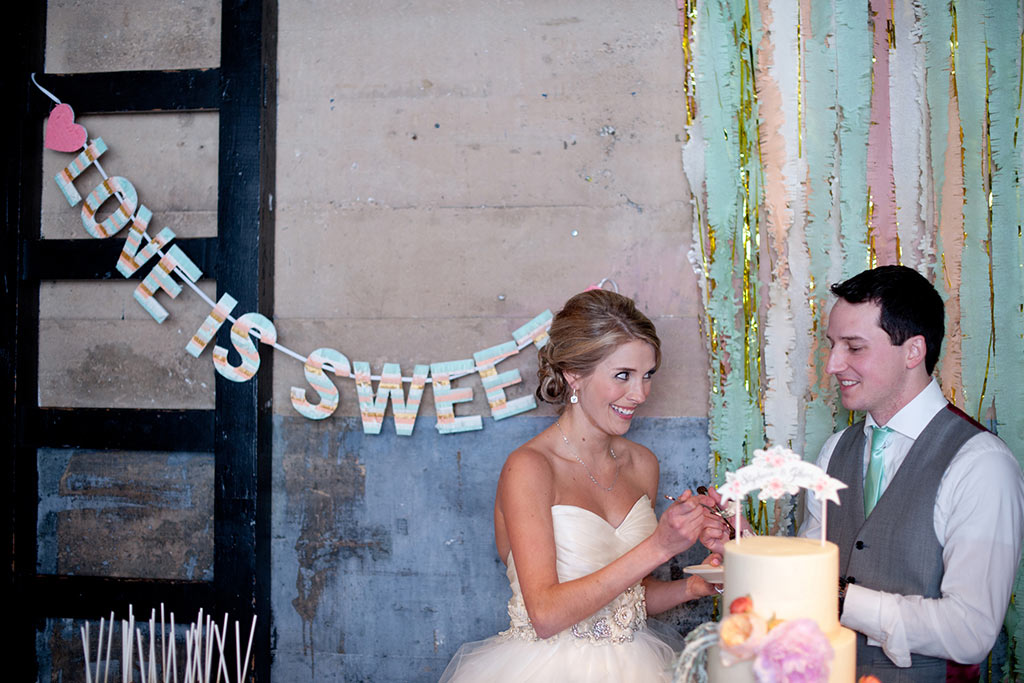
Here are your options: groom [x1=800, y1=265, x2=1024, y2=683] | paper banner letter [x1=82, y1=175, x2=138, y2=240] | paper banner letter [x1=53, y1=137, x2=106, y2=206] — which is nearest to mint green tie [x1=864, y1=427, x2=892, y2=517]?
groom [x1=800, y1=265, x2=1024, y2=683]

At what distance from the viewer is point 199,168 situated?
3.05 meters

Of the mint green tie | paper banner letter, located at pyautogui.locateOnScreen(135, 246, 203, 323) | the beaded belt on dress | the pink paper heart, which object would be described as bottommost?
the beaded belt on dress

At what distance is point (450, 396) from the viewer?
2.82 m

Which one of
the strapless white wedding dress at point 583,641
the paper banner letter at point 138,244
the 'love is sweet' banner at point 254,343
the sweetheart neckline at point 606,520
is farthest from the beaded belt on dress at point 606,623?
the paper banner letter at point 138,244

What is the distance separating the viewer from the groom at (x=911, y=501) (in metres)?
1.85

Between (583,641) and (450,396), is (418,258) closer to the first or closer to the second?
(450,396)

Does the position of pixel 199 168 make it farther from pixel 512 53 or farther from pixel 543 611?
pixel 543 611

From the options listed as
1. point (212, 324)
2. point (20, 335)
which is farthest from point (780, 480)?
point (20, 335)

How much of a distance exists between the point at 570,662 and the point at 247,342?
155 cm

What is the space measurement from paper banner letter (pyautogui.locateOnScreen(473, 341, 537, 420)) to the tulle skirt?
793 millimetres

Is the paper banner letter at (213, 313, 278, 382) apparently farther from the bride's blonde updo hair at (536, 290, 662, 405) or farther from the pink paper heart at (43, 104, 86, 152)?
the bride's blonde updo hair at (536, 290, 662, 405)

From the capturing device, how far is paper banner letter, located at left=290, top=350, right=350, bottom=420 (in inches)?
113

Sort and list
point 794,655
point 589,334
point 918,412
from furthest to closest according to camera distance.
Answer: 1. point 589,334
2. point 918,412
3. point 794,655

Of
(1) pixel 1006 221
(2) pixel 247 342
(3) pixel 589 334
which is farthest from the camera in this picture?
(2) pixel 247 342
